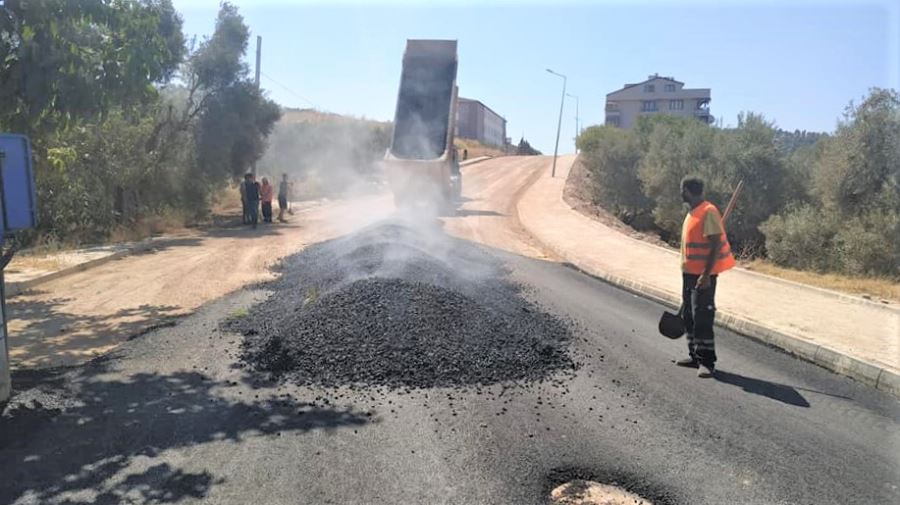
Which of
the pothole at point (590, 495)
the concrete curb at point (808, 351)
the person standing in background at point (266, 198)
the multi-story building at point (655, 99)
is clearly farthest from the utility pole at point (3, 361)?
the multi-story building at point (655, 99)

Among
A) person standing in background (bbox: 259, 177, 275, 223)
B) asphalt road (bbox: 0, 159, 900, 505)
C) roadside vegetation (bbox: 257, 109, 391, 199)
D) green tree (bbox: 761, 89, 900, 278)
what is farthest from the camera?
roadside vegetation (bbox: 257, 109, 391, 199)

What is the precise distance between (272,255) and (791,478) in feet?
35.6

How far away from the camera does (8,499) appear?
10.9ft

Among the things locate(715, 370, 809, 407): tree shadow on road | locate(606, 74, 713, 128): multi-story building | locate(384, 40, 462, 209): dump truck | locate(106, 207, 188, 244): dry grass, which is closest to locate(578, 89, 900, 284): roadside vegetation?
locate(384, 40, 462, 209): dump truck

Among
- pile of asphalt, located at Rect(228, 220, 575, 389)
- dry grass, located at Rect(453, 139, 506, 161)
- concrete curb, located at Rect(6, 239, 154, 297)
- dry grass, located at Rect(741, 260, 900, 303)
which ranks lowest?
concrete curb, located at Rect(6, 239, 154, 297)

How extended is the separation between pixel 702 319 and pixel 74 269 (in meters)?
10.5

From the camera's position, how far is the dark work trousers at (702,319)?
5.64m

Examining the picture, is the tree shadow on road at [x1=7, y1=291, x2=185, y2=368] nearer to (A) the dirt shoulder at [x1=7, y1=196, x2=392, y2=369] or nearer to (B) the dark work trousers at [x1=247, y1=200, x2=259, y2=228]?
(A) the dirt shoulder at [x1=7, y1=196, x2=392, y2=369]

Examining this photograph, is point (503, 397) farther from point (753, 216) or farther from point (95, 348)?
point (753, 216)

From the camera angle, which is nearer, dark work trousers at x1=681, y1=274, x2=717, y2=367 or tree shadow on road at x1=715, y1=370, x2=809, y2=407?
tree shadow on road at x1=715, y1=370, x2=809, y2=407

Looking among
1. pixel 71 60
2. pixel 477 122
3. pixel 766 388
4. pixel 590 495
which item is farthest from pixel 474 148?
pixel 590 495

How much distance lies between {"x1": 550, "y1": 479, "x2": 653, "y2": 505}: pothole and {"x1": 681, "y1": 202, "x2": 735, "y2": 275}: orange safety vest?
9.13ft

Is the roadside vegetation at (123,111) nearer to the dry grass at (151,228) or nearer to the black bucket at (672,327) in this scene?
the dry grass at (151,228)

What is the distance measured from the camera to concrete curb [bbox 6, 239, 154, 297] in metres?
9.27
